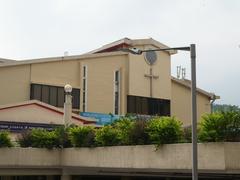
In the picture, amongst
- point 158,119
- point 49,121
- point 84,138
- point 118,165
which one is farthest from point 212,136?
point 49,121

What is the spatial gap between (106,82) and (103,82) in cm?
32

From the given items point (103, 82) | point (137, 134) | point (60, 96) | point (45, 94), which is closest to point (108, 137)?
point (137, 134)

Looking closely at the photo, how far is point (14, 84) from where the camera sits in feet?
145

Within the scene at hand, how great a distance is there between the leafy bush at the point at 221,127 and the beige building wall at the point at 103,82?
31.0 metres

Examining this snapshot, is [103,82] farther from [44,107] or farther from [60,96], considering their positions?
[44,107]

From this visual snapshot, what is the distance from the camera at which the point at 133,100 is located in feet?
173

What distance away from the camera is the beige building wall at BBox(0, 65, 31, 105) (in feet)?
142

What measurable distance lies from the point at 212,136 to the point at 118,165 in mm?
4788

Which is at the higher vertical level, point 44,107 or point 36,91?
point 36,91

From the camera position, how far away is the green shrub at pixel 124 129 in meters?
21.5

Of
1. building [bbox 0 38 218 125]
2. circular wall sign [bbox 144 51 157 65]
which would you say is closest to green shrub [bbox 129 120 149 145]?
building [bbox 0 38 218 125]

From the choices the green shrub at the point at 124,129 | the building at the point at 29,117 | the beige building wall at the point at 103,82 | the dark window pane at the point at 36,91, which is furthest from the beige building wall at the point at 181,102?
the green shrub at the point at 124,129

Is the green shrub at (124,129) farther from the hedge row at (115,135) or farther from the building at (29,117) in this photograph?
the building at (29,117)

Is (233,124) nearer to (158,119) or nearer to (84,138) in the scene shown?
(158,119)
